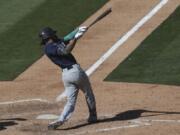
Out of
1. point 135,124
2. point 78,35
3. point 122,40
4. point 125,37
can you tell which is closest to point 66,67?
point 78,35

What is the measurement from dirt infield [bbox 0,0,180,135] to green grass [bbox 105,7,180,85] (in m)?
0.25

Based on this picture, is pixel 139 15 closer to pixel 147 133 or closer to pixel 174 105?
pixel 174 105

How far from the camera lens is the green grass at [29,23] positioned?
18.0 m

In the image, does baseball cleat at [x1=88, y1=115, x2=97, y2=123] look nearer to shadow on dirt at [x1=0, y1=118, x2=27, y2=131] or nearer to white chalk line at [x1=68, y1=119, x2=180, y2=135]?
white chalk line at [x1=68, y1=119, x2=180, y2=135]

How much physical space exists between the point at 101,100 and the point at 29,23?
640 cm

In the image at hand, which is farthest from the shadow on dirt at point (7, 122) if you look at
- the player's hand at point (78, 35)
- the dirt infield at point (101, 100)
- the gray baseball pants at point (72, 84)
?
the player's hand at point (78, 35)

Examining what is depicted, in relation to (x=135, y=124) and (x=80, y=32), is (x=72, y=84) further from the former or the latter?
(x=135, y=124)

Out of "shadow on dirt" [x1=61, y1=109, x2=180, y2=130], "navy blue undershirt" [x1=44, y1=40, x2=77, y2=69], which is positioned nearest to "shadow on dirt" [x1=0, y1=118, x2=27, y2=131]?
"shadow on dirt" [x1=61, y1=109, x2=180, y2=130]

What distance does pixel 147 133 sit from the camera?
12.3m

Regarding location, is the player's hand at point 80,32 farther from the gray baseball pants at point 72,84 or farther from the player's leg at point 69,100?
the player's leg at point 69,100

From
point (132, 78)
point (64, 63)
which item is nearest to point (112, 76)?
point (132, 78)

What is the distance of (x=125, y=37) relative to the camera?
19.2 m

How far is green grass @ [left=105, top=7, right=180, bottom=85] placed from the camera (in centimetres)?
1622

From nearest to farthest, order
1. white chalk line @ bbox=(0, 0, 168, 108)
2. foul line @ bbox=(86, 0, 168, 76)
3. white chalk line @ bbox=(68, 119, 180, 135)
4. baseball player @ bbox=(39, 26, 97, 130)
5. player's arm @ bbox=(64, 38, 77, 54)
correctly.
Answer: player's arm @ bbox=(64, 38, 77, 54), white chalk line @ bbox=(68, 119, 180, 135), baseball player @ bbox=(39, 26, 97, 130), white chalk line @ bbox=(0, 0, 168, 108), foul line @ bbox=(86, 0, 168, 76)
